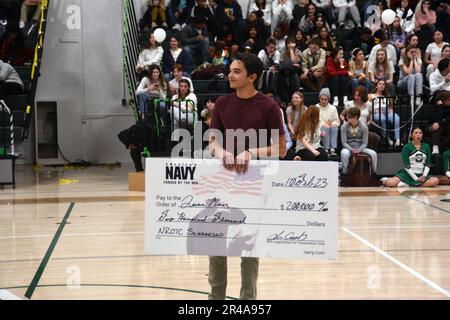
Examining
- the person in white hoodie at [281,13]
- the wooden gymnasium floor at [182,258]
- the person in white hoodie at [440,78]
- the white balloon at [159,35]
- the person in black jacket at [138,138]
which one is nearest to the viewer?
the wooden gymnasium floor at [182,258]

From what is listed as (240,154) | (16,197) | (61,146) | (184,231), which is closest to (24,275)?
(184,231)

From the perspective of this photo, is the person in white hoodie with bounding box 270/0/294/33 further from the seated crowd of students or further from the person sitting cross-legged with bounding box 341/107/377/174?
the person sitting cross-legged with bounding box 341/107/377/174

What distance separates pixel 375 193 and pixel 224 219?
26.2 feet

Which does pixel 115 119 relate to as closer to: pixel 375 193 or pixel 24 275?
pixel 375 193

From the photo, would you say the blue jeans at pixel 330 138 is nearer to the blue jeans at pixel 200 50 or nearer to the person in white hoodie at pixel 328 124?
the person in white hoodie at pixel 328 124

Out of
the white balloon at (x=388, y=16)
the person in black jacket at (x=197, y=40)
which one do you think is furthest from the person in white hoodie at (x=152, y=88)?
the white balloon at (x=388, y=16)

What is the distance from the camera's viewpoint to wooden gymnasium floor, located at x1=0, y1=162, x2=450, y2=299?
681cm

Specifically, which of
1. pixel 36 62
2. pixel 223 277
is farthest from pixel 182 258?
pixel 36 62

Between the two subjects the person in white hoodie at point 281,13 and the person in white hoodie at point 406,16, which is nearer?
the person in white hoodie at point 406,16

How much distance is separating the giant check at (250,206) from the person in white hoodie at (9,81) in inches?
430

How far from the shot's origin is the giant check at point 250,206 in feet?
17.6

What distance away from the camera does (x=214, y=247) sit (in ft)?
17.7

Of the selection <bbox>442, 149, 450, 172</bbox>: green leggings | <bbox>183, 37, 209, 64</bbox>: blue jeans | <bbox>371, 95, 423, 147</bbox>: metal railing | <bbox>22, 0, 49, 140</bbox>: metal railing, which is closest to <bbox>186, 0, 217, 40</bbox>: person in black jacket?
<bbox>183, 37, 209, 64</bbox>: blue jeans
